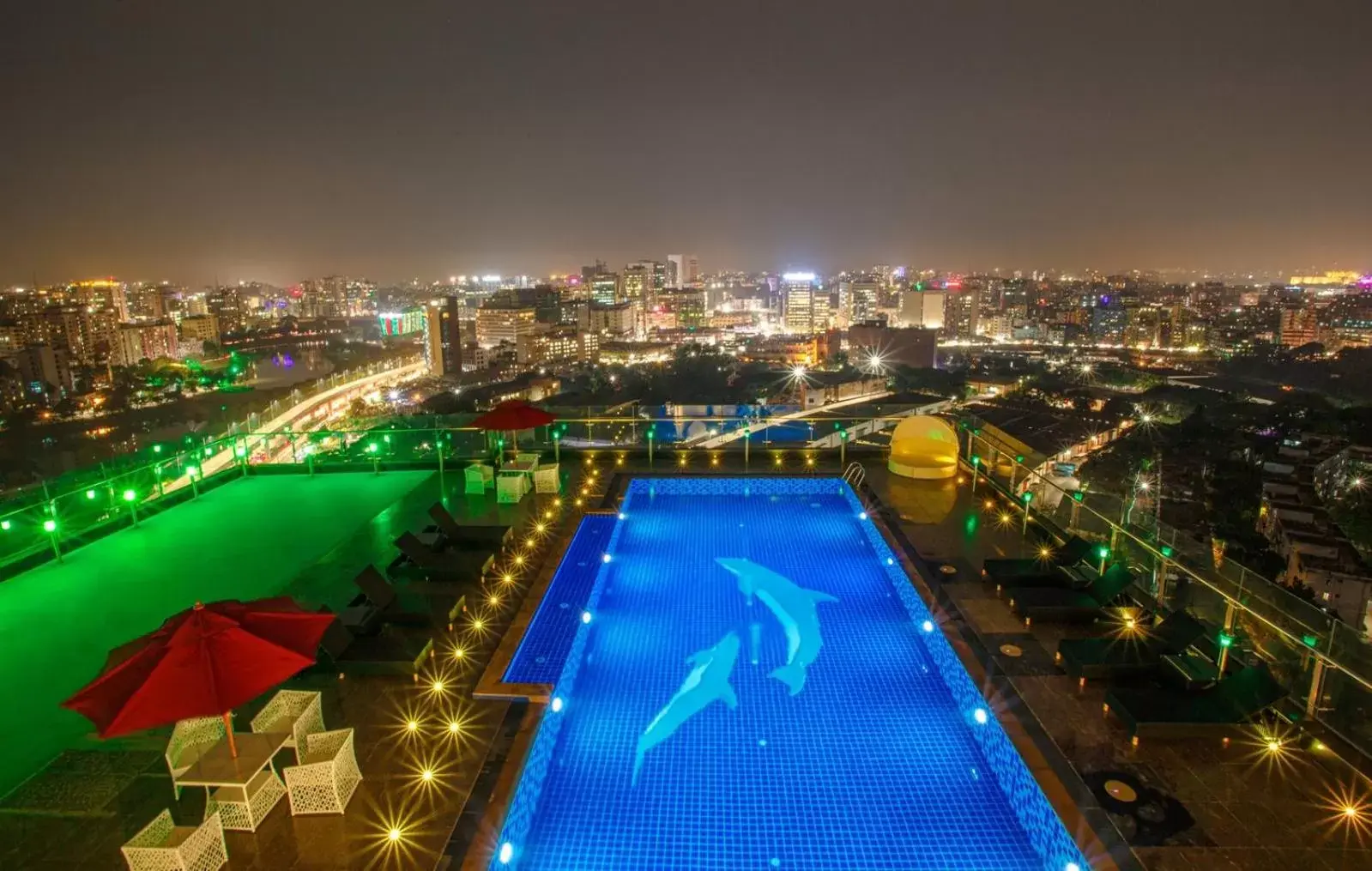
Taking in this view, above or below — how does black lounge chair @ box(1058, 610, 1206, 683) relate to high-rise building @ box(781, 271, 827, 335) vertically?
below

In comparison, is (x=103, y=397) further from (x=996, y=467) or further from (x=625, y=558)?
(x=996, y=467)

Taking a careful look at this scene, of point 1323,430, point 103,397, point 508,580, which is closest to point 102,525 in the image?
point 508,580

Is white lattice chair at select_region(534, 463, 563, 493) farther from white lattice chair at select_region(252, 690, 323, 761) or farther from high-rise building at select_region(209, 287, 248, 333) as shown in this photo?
high-rise building at select_region(209, 287, 248, 333)

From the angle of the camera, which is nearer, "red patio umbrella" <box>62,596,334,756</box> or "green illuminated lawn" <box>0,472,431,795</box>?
"red patio umbrella" <box>62,596,334,756</box>

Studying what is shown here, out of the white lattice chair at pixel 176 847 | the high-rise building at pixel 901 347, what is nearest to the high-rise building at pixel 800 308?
the high-rise building at pixel 901 347

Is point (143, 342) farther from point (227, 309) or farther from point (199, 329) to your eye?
point (227, 309)

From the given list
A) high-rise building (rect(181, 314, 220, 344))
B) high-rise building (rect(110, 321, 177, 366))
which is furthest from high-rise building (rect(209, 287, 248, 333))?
high-rise building (rect(110, 321, 177, 366))
